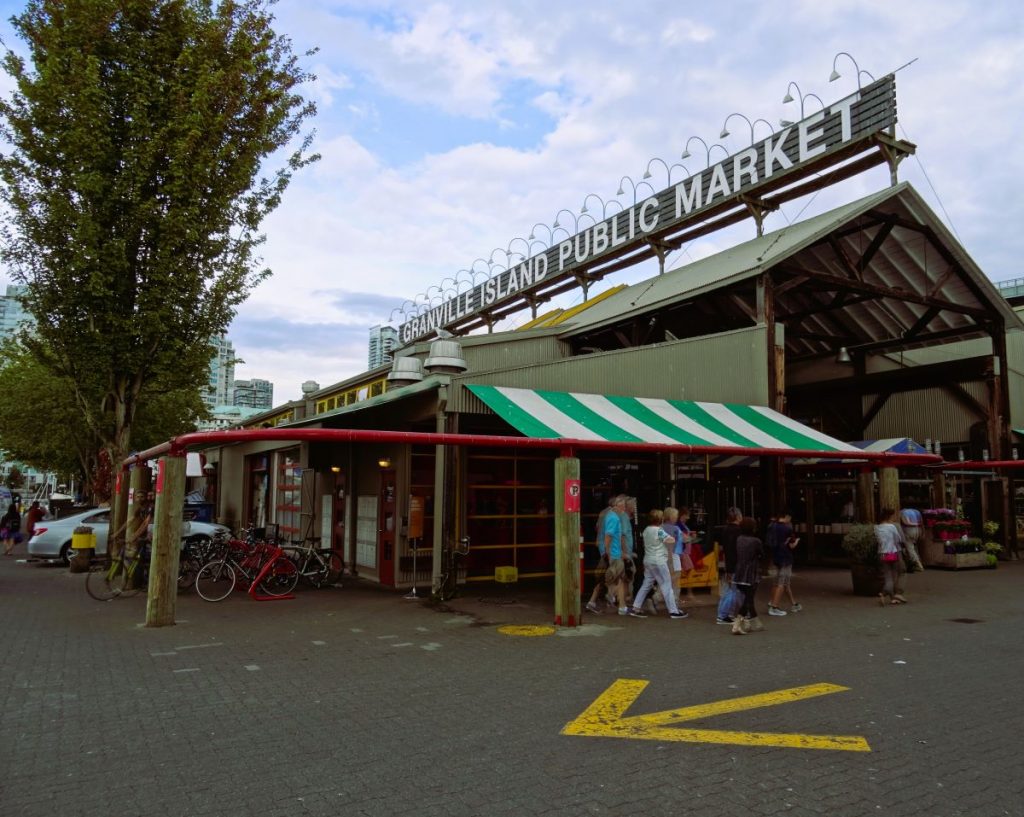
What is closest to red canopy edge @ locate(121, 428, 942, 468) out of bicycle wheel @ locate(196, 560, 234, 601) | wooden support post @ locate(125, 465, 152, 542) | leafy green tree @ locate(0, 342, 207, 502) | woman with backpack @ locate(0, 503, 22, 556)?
wooden support post @ locate(125, 465, 152, 542)

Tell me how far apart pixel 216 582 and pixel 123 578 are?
1.57 meters

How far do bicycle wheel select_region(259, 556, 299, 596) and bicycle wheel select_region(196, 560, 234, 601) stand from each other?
0.63 metres

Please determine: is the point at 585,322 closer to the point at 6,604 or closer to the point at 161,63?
the point at 161,63

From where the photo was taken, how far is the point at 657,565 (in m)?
10.3

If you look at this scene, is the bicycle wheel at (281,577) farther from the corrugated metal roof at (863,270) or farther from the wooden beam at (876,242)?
the wooden beam at (876,242)

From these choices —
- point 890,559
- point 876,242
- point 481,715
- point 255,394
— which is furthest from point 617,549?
point 255,394

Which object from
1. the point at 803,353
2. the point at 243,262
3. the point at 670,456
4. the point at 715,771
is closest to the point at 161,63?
the point at 243,262

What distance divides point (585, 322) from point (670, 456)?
562cm

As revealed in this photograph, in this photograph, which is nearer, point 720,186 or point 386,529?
point 386,529

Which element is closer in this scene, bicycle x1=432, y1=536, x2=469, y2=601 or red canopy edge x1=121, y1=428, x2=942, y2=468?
red canopy edge x1=121, y1=428, x2=942, y2=468

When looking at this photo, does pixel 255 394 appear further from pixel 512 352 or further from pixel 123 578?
pixel 123 578

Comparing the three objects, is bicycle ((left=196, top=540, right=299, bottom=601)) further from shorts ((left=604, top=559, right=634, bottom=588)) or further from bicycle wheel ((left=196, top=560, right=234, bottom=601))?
shorts ((left=604, top=559, right=634, bottom=588))

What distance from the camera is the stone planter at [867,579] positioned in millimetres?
12062

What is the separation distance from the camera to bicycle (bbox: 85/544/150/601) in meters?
12.4
